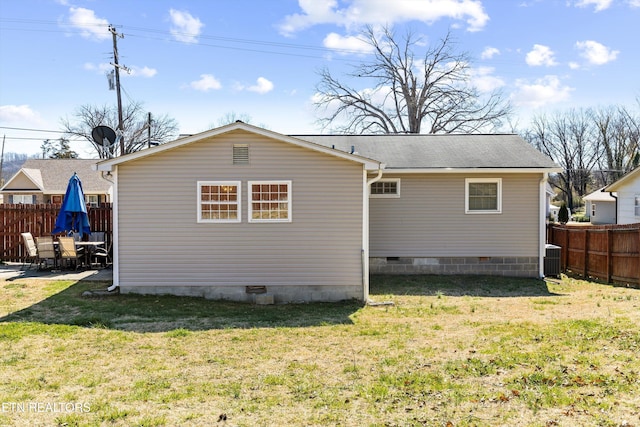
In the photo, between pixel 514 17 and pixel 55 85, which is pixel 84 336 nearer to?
pixel 514 17

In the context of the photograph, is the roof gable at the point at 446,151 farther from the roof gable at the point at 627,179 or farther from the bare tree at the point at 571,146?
the bare tree at the point at 571,146

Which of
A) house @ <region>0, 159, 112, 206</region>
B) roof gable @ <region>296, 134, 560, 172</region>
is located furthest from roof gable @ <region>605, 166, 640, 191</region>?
house @ <region>0, 159, 112, 206</region>

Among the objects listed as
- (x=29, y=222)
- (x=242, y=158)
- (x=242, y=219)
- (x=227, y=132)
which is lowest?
(x=29, y=222)

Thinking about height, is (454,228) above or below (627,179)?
below

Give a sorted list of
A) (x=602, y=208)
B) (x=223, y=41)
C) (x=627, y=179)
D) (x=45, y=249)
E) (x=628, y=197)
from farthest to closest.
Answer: (x=602, y=208)
(x=223, y=41)
(x=628, y=197)
(x=627, y=179)
(x=45, y=249)

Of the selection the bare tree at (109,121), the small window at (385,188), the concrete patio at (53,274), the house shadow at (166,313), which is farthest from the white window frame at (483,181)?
the bare tree at (109,121)

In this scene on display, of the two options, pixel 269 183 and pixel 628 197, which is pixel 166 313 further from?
pixel 628 197

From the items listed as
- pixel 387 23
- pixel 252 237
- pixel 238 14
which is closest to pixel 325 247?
pixel 252 237

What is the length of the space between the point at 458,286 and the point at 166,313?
7150 millimetres

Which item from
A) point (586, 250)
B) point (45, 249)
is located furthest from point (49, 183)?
point (586, 250)

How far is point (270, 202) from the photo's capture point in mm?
10125

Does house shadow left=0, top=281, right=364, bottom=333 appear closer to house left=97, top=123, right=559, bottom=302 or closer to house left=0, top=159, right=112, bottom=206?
house left=97, top=123, right=559, bottom=302

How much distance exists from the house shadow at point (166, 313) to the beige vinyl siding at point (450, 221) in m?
4.18

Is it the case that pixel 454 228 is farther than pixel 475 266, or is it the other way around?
pixel 475 266
